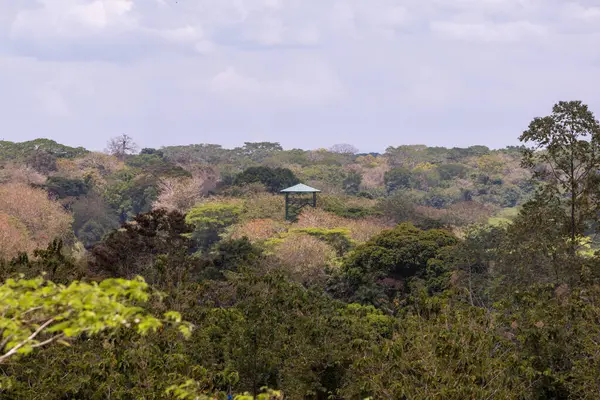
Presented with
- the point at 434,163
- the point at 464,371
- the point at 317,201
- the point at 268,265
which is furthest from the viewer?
the point at 434,163

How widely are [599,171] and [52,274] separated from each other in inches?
507

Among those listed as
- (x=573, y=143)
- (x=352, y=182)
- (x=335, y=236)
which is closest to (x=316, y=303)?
(x=573, y=143)

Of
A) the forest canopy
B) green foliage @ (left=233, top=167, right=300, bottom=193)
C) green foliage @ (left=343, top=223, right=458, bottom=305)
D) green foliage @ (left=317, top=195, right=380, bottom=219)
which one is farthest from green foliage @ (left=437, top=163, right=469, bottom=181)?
green foliage @ (left=343, top=223, right=458, bottom=305)

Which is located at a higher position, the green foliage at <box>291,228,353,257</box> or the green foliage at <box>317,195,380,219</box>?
the green foliage at <box>317,195,380,219</box>

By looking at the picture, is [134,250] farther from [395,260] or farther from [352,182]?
[352,182]

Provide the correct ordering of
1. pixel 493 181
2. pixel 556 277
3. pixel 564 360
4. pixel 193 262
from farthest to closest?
pixel 493 181, pixel 193 262, pixel 556 277, pixel 564 360

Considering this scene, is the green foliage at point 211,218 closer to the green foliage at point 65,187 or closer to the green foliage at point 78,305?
the green foliage at point 65,187

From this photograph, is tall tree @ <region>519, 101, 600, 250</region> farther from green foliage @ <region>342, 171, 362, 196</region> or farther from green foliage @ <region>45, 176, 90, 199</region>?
green foliage @ <region>342, 171, 362, 196</region>

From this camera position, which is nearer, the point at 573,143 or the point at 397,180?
the point at 573,143

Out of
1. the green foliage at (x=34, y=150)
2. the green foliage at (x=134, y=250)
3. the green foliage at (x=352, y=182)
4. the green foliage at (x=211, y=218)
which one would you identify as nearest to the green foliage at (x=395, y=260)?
the green foliage at (x=134, y=250)

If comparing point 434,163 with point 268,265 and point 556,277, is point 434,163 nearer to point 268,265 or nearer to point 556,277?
point 268,265

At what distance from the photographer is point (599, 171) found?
55.4 feet

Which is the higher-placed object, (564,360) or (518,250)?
(518,250)

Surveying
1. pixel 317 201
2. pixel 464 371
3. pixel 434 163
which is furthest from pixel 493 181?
pixel 464 371
